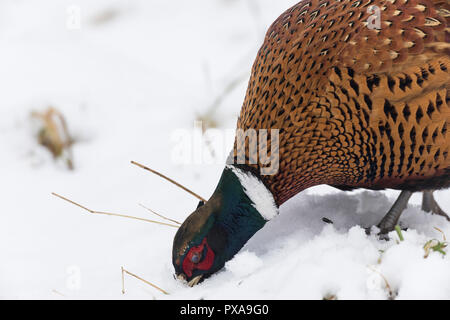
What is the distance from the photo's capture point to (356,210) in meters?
2.79

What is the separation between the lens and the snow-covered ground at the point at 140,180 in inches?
82.3

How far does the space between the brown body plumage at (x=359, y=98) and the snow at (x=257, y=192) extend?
0.11 feet

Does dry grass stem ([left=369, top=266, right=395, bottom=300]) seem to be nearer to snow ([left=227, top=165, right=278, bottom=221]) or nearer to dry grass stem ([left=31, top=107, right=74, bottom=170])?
snow ([left=227, top=165, right=278, bottom=221])

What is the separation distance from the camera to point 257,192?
251cm

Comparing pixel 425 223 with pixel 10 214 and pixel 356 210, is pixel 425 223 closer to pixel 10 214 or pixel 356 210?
pixel 356 210

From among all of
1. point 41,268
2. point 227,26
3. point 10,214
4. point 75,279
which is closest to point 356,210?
point 75,279

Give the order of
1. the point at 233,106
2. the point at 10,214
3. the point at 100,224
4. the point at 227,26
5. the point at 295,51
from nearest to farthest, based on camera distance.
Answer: the point at 295,51 < the point at 100,224 < the point at 10,214 < the point at 233,106 < the point at 227,26

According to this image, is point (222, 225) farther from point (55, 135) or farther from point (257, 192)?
point (55, 135)

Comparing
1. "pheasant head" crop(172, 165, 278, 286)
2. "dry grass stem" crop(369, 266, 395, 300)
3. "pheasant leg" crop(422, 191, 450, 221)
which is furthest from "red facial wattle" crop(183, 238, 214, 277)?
"pheasant leg" crop(422, 191, 450, 221)

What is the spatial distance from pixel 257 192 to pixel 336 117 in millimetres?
497

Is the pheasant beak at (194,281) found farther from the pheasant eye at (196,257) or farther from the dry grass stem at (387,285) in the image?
the dry grass stem at (387,285)

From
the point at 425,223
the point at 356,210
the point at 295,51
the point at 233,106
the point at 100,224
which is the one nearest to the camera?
the point at 295,51

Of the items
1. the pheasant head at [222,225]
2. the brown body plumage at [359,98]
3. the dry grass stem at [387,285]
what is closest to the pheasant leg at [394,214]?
the brown body plumage at [359,98]

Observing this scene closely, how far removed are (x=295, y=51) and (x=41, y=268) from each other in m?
1.73
